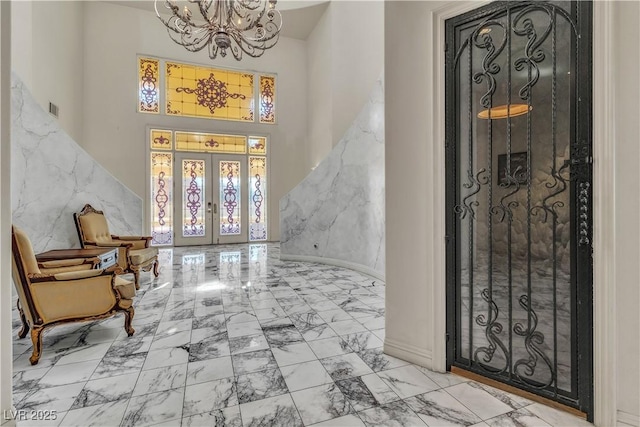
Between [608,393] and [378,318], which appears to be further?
[378,318]

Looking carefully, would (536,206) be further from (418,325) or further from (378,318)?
(378,318)

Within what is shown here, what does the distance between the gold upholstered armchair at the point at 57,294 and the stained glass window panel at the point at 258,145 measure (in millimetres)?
6858

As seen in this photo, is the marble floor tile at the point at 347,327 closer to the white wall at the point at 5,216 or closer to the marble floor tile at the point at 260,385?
the marble floor tile at the point at 260,385

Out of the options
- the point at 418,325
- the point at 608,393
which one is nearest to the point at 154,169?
the point at 418,325

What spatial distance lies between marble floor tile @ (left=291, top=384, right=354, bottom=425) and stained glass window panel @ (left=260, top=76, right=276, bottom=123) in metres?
8.53

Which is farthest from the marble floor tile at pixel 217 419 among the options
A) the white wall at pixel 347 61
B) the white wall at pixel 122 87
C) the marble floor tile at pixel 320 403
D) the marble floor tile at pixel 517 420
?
the white wall at pixel 122 87

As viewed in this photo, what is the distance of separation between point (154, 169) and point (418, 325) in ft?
27.1

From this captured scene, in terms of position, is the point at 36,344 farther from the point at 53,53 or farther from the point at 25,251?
the point at 53,53

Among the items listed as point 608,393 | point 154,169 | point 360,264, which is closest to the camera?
point 608,393

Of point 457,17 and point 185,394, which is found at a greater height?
point 457,17

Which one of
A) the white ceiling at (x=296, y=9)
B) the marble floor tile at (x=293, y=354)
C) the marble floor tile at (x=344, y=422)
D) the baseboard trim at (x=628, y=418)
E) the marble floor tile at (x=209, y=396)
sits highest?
the white ceiling at (x=296, y=9)

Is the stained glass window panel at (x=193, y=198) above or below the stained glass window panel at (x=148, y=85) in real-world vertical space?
below

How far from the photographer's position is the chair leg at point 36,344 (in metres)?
2.45

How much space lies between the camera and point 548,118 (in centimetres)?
195
